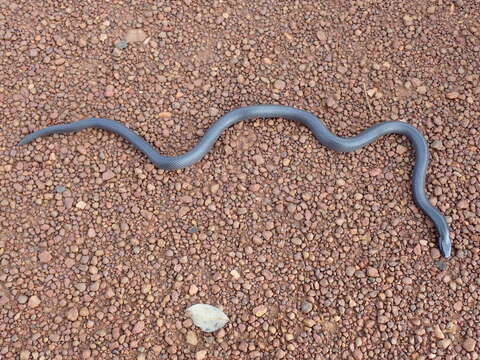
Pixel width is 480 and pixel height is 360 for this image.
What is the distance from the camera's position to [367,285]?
19.1ft

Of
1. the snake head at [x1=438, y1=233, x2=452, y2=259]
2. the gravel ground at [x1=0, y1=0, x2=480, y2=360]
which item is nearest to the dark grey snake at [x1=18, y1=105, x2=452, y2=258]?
the gravel ground at [x1=0, y1=0, x2=480, y2=360]

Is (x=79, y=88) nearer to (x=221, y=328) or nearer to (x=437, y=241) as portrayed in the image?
(x=221, y=328)

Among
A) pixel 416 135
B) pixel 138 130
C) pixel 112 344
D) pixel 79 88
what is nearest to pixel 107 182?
pixel 138 130

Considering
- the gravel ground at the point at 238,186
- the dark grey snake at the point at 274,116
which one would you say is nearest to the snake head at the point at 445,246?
the gravel ground at the point at 238,186

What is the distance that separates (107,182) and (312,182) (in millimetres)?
2490

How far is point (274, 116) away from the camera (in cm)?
671

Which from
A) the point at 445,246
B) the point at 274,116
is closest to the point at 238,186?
the point at 274,116

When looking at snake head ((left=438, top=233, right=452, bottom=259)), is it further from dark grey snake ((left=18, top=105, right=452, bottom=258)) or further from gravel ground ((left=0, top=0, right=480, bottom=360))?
dark grey snake ((left=18, top=105, right=452, bottom=258))

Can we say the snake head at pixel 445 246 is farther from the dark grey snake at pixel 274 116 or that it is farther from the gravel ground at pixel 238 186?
the dark grey snake at pixel 274 116

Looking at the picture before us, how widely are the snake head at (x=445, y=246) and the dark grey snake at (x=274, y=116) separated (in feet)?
1.12

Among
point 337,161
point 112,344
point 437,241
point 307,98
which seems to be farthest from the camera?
point 307,98

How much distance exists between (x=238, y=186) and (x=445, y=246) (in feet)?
8.11

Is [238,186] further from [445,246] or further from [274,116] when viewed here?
[445,246]

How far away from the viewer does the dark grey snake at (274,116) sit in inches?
249
